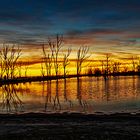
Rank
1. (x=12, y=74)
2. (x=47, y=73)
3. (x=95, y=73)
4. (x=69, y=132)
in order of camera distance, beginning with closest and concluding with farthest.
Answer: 1. (x=69, y=132)
2. (x=12, y=74)
3. (x=47, y=73)
4. (x=95, y=73)

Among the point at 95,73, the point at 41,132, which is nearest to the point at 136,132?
the point at 41,132

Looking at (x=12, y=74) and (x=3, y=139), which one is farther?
(x=12, y=74)

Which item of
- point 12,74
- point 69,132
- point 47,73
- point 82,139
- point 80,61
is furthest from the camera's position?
point 80,61

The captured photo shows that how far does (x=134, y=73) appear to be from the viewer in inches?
7003

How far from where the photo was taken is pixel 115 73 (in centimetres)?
17188

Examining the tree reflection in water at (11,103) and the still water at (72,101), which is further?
the tree reflection in water at (11,103)

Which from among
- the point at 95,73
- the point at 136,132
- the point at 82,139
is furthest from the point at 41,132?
the point at 95,73

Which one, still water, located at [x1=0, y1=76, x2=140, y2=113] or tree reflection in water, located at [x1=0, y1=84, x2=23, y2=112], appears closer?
still water, located at [x1=0, y1=76, x2=140, y2=113]

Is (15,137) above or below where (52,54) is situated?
below

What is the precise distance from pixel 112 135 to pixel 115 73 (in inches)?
6409

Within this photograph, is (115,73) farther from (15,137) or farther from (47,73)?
(15,137)

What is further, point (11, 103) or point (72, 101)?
point (72, 101)

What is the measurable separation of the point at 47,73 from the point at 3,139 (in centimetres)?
10642

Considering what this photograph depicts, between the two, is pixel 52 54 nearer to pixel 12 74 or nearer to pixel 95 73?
pixel 12 74
